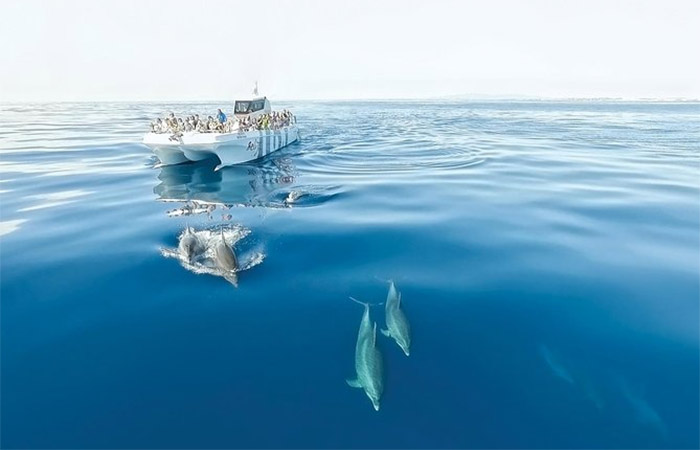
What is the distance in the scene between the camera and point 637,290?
1126 cm

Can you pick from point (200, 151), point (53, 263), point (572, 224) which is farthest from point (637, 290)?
point (200, 151)

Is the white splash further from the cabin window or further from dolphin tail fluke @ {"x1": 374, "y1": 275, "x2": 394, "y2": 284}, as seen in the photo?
the cabin window

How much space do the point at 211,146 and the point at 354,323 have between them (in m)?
20.6

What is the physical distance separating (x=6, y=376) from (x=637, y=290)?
48.6ft

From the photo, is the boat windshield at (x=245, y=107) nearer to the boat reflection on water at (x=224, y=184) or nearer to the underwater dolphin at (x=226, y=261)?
the boat reflection on water at (x=224, y=184)

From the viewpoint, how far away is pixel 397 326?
934 cm

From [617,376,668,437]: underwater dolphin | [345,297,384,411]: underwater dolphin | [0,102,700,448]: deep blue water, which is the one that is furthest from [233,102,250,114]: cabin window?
[617,376,668,437]: underwater dolphin

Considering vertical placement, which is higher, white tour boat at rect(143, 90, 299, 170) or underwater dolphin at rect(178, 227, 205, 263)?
white tour boat at rect(143, 90, 299, 170)

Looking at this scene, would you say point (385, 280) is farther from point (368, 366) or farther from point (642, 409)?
point (642, 409)

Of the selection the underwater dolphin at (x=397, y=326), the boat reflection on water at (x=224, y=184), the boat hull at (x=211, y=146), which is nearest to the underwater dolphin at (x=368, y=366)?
A: the underwater dolphin at (x=397, y=326)

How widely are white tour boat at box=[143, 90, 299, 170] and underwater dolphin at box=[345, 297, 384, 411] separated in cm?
2155

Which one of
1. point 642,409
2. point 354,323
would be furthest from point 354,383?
point 642,409

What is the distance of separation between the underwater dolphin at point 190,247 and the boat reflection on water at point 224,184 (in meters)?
4.57

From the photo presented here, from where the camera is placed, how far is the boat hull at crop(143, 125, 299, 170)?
2706 cm
